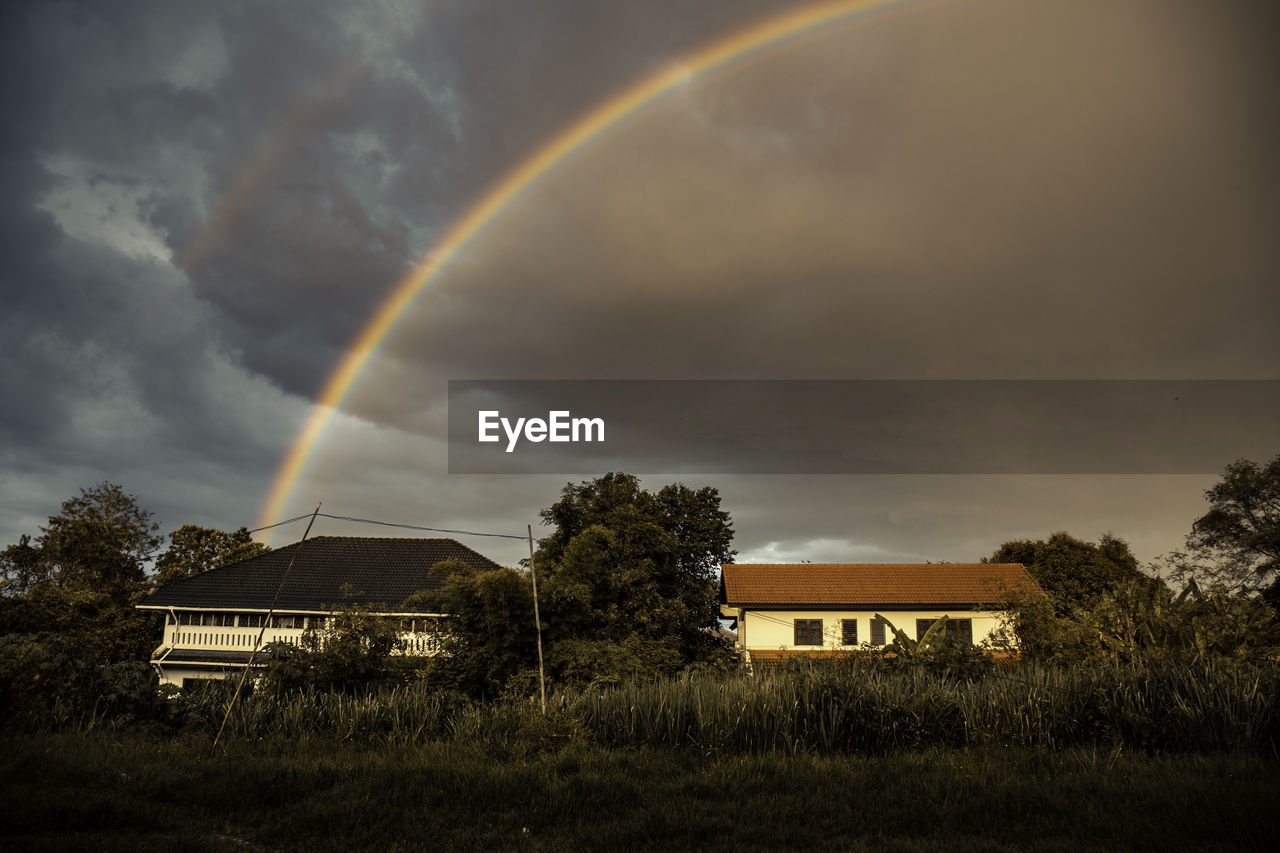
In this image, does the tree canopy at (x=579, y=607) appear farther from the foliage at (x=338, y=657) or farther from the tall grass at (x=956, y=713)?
the tall grass at (x=956, y=713)

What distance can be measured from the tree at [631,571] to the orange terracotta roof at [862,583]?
1.55 m

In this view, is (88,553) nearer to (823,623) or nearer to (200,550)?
(200,550)

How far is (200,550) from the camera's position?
4441cm

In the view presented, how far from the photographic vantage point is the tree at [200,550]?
1720 inches

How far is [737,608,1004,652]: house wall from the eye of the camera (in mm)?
35688

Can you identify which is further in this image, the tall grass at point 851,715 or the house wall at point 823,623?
the house wall at point 823,623

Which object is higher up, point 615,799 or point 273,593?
point 273,593

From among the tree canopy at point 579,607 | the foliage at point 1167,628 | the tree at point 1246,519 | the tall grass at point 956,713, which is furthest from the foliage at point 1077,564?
the tall grass at point 956,713

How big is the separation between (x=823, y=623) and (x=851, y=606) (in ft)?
4.84

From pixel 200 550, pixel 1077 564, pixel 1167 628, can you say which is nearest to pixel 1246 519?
pixel 1077 564

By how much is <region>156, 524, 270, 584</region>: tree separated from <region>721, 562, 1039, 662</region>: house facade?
27.1 meters

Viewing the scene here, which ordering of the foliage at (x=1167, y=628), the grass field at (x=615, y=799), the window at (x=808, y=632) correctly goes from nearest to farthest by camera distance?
the grass field at (x=615, y=799), the foliage at (x=1167, y=628), the window at (x=808, y=632)

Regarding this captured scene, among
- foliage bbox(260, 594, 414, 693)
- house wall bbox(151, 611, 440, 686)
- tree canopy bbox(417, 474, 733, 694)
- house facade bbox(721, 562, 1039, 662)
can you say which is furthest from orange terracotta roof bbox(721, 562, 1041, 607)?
foliage bbox(260, 594, 414, 693)

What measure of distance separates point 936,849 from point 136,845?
6171 mm
